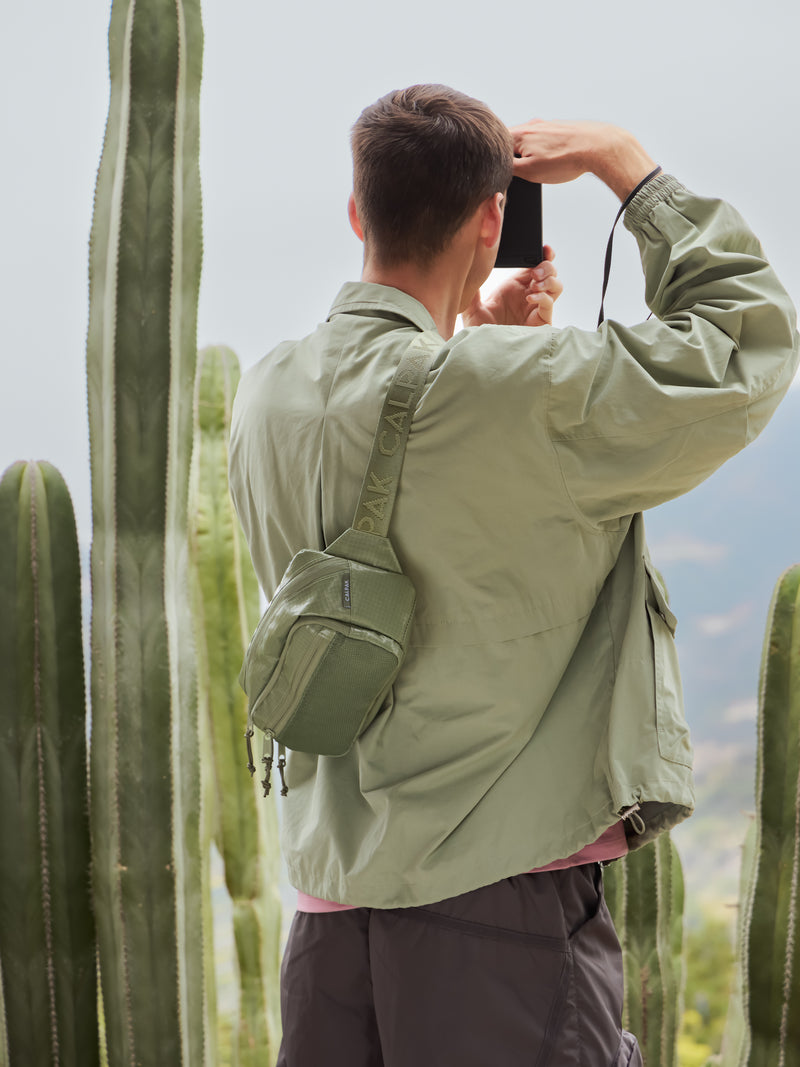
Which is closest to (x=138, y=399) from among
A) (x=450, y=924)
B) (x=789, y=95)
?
(x=450, y=924)

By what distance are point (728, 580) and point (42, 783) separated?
64.2 inches

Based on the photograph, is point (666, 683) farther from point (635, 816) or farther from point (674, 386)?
point (674, 386)

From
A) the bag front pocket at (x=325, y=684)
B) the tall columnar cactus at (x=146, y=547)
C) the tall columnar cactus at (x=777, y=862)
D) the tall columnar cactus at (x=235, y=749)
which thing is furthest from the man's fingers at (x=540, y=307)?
the tall columnar cactus at (x=235, y=749)

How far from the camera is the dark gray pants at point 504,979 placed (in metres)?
0.82

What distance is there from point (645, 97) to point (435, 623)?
1603mm

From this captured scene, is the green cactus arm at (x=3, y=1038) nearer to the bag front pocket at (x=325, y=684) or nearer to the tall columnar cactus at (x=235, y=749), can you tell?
the tall columnar cactus at (x=235, y=749)

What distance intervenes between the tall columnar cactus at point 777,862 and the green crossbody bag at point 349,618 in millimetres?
1157

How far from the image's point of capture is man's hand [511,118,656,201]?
38.0 inches

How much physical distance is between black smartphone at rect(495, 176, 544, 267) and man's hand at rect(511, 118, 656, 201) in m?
0.06

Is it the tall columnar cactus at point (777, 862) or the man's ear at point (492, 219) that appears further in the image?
the tall columnar cactus at point (777, 862)

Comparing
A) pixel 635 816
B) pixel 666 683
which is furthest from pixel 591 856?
pixel 666 683

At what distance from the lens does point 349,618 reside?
2.68ft

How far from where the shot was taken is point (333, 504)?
88cm

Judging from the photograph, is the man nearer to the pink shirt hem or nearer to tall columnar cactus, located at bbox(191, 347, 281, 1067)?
the pink shirt hem
